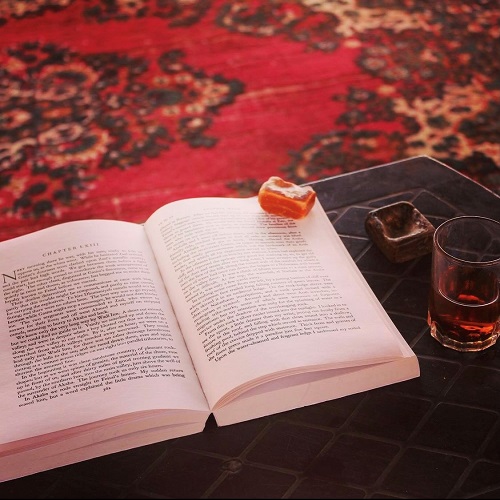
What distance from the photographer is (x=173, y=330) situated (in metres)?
0.90

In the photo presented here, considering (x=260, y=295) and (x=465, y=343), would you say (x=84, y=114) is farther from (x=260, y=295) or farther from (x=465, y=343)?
(x=465, y=343)

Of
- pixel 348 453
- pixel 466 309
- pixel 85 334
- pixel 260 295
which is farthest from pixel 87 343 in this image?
pixel 466 309

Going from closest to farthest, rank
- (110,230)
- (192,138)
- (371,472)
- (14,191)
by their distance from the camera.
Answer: (371,472), (110,230), (14,191), (192,138)

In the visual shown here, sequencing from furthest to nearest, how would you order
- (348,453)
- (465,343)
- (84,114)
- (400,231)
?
(84,114)
(400,231)
(465,343)
(348,453)

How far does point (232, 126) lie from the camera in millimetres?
1980

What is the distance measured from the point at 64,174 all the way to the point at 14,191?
0.12m

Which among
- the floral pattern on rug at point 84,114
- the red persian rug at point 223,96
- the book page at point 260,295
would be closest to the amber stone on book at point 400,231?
the book page at point 260,295

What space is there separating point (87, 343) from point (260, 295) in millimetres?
209

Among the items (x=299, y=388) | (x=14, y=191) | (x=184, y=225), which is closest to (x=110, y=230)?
(x=184, y=225)

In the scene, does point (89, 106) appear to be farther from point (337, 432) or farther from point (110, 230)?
point (337, 432)

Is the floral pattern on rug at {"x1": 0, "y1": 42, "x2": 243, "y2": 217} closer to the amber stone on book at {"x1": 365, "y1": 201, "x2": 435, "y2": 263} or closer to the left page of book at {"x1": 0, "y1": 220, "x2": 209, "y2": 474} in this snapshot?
the left page of book at {"x1": 0, "y1": 220, "x2": 209, "y2": 474}

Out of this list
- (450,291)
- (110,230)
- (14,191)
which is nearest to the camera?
(450,291)

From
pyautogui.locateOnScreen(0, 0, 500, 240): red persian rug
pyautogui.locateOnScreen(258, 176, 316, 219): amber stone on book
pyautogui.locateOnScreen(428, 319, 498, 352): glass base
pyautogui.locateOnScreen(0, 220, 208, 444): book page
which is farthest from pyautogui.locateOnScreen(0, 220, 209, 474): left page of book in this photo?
pyautogui.locateOnScreen(0, 0, 500, 240): red persian rug

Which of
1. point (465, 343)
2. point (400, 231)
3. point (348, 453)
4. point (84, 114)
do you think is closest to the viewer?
point (348, 453)
